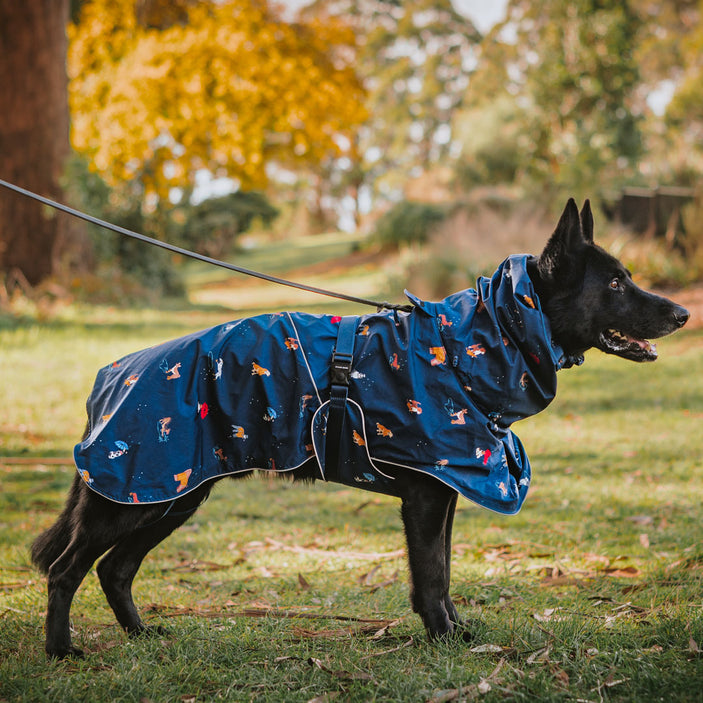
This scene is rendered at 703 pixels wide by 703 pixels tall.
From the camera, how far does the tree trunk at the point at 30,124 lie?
44.4ft

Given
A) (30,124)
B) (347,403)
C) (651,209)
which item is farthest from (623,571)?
(651,209)

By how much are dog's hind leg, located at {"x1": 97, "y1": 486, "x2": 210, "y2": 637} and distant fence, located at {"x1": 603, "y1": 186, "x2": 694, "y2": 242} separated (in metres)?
13.7

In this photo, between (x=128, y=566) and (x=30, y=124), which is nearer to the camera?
(x=128, y=566)

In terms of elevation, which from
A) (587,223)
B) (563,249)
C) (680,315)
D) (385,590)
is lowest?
(385,590)

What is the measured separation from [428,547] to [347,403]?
0.72 metres

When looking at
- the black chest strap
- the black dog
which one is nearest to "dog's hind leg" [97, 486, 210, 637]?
the black dog

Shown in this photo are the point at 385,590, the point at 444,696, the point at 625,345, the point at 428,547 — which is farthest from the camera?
the point at 385,590

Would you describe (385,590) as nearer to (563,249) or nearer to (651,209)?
(563,249)

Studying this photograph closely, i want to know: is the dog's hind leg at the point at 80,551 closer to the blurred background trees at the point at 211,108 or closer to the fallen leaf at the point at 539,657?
the fallen leaf at the point at 539,657

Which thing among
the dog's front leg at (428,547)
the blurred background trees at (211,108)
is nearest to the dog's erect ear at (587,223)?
the dog's front leg at (428,547)

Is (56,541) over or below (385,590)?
over

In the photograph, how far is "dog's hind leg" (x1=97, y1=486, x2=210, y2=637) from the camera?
11.7 feet

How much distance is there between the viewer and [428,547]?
3307 millimetres

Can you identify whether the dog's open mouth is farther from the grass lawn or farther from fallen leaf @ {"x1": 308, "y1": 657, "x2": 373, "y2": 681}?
fallen leaf @ {"x1": 308, "y1": 657, "x2": 373, "y2": 681}
